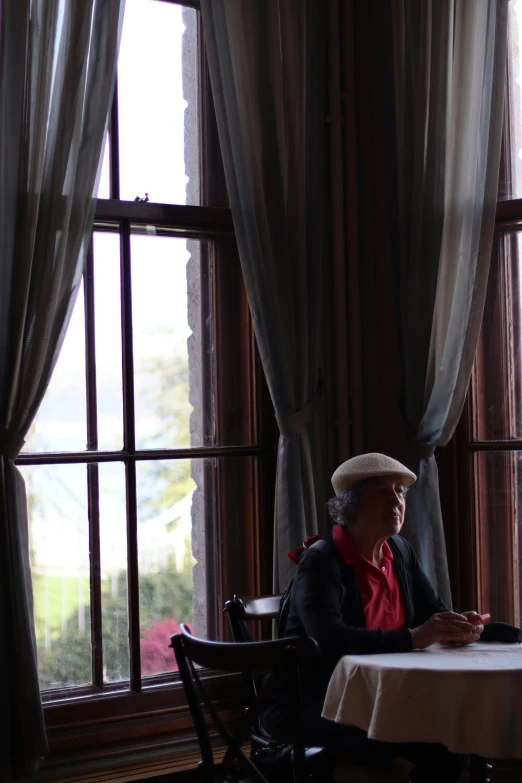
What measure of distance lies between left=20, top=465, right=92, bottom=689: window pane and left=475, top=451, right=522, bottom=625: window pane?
149cm

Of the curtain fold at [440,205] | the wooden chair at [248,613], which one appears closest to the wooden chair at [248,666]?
the wooden chair at [248,613]

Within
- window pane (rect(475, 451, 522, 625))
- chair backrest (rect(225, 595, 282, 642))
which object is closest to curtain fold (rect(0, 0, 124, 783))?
chair backrest (rect(225, 595, 282, 642))

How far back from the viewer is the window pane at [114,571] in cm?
314

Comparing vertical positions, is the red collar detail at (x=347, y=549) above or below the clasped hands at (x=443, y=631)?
above

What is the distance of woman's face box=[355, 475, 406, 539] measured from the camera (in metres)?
2.61

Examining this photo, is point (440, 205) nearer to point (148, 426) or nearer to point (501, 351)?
point (501, 351)

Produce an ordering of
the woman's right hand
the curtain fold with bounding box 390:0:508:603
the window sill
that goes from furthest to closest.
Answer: the curtain fold with bounding box 390:0:508:603 < the window sill < the woman's right hand

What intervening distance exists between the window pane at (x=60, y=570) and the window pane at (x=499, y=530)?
4.88 ft

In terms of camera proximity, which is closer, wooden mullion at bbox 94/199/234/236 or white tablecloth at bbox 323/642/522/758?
white tablecloth at bbox 323/642/522/758

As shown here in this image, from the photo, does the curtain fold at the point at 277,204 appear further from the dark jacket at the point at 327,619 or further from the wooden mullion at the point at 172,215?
the dark jacket at the point at 327,619

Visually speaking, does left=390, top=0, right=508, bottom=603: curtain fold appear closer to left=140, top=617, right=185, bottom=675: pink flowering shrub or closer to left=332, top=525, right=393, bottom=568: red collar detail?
left=332, top=525, right=393, bottom=568: red collar detail

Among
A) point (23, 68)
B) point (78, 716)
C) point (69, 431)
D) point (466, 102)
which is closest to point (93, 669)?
point (78, 716)

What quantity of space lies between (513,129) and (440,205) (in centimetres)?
42

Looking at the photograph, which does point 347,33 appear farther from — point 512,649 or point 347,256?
point 512,649
